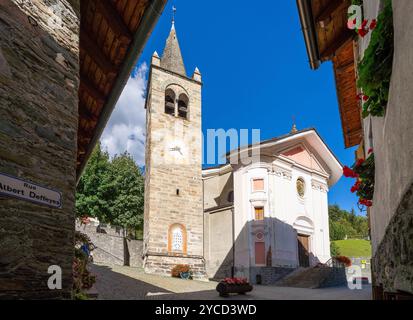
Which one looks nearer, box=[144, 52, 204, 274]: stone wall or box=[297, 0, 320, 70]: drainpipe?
box=[297, 0, 320, 70]: drainpipe

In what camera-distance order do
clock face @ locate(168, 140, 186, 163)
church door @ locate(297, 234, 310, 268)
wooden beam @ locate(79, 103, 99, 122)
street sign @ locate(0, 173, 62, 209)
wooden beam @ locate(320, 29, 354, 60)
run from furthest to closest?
church door @ locate(297, 234, 310, 268) → clock face @ locate(168, 140, 186, 163) → wooden beam @ locate(79, 103, 99, 122) → wooden beam @ locate(320, 29, 354, 60) → street sign @ locate(0, 173, 62, 209)

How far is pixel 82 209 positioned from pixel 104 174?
328cm

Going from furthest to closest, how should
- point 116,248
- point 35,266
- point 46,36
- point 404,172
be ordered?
1. point 116,248
2. point 46,36
3. point 35,266
4. point 404,172

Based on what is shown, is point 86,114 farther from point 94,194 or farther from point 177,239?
point 94,194

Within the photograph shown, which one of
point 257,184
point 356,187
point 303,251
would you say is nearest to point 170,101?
point 257,184

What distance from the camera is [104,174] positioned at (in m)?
31.2

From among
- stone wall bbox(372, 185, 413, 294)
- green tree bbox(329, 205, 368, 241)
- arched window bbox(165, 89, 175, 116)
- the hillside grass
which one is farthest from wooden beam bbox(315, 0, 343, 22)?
green tree bbox(329, 205, 368, 241)

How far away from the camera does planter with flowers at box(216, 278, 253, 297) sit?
44.2 ft

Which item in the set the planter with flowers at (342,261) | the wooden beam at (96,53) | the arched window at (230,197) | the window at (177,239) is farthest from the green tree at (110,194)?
the wooden beam at (96,53)

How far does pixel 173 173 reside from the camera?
23781 millimetres

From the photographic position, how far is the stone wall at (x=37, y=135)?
3.34 meters

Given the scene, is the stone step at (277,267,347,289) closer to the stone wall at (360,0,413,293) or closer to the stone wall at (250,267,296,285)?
the stone wall at (250,267,296,285)
